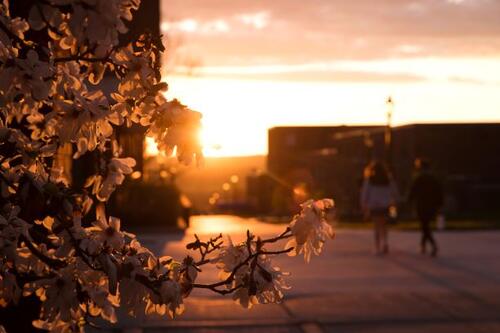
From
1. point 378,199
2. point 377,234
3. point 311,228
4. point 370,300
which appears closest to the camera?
point 311,228

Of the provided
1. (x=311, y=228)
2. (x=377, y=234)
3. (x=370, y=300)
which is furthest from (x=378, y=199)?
(x=311, y=228)

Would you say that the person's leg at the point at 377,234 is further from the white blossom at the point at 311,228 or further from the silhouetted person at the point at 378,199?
the white blossom at the point at 311,228

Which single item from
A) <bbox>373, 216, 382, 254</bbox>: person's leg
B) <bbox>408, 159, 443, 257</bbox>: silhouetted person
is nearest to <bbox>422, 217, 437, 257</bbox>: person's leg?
<bbox>408, 159, 443, 257</bbox>: silhouetted person

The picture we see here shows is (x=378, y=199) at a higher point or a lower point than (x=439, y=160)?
lower

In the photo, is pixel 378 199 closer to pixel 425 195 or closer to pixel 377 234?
pixel 377 234

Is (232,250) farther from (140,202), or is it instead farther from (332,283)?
(140,202)

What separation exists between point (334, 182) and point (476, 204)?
44.4 feet

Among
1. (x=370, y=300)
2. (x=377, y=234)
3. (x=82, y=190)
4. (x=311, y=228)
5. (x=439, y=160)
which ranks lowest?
(x=370, y=300)

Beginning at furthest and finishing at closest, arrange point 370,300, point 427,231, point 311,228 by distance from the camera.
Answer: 1. point 427,231
2. point 370,300
3. point 311,228

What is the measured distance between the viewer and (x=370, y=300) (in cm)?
1450

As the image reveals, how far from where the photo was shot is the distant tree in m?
4.00

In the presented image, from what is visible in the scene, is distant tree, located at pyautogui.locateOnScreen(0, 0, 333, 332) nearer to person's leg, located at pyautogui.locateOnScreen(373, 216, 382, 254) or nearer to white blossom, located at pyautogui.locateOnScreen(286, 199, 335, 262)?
white blossom, located at pyautogui.locateOnScreen(286, 199, 335, 262)

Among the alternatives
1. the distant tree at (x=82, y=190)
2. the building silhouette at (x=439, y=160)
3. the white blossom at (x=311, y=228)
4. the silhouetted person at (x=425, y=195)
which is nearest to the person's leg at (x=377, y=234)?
the silhouetted person at (x=425, y=195)

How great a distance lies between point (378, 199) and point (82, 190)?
1800cm
